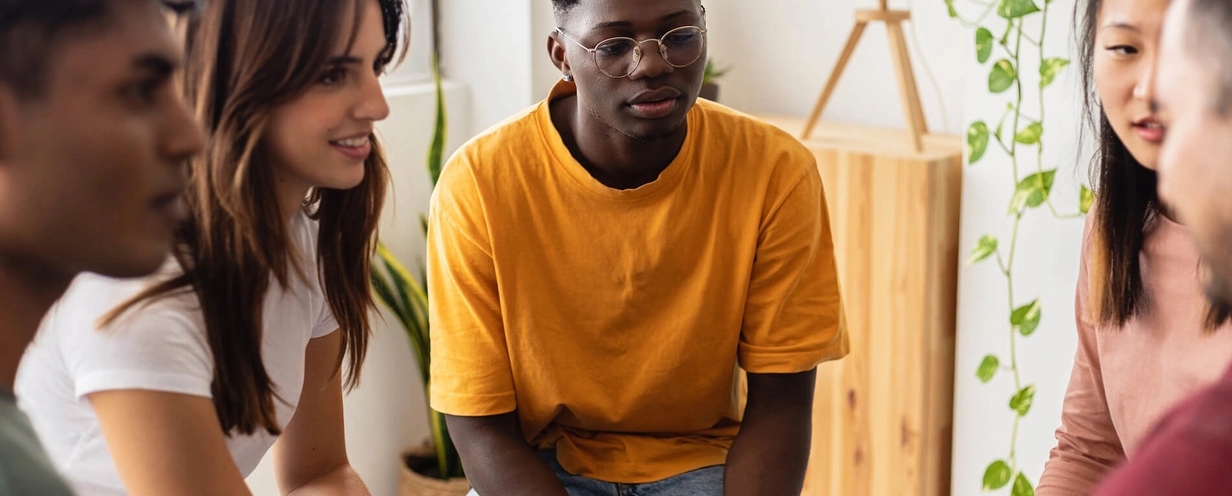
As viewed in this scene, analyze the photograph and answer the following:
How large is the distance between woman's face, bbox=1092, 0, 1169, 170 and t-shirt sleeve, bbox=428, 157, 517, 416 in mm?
812

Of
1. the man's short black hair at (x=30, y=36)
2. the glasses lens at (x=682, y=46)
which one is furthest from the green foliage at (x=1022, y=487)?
the man's short black hair at (x=30, y=36)

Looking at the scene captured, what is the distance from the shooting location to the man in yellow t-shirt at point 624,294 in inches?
63.7

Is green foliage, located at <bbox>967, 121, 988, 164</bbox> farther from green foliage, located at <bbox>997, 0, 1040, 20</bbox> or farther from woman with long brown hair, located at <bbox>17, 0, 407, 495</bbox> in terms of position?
woman with long brown hair, located at <bbox>17, 0, 407, 495</bbox>

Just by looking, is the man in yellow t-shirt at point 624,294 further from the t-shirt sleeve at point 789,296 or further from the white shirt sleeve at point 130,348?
the white shirt sleeve at point 130,348

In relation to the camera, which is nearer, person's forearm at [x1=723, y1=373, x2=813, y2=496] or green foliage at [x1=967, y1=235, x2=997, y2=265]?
person's forearm at [x1=723, y1=373, x2=813, y2=496]

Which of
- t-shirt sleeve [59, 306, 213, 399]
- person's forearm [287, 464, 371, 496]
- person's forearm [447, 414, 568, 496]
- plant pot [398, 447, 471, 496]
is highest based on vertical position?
t-shirt sleeve [59, 306, 213, 399]

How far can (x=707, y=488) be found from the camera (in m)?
1.64

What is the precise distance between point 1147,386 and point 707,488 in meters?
0.59

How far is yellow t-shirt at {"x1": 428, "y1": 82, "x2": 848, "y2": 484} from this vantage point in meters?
1.62

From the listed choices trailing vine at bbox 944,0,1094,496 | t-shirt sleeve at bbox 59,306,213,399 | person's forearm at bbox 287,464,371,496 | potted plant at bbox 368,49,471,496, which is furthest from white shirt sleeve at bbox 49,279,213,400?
trailing vine at bbox 944,0,1094,496

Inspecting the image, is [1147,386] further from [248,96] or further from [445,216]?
[248,96]

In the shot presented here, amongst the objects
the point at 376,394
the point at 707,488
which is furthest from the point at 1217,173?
the point at 376,394

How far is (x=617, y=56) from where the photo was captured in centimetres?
157

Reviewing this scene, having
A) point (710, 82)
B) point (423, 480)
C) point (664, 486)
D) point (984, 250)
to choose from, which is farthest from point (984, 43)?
point (423, 480)
